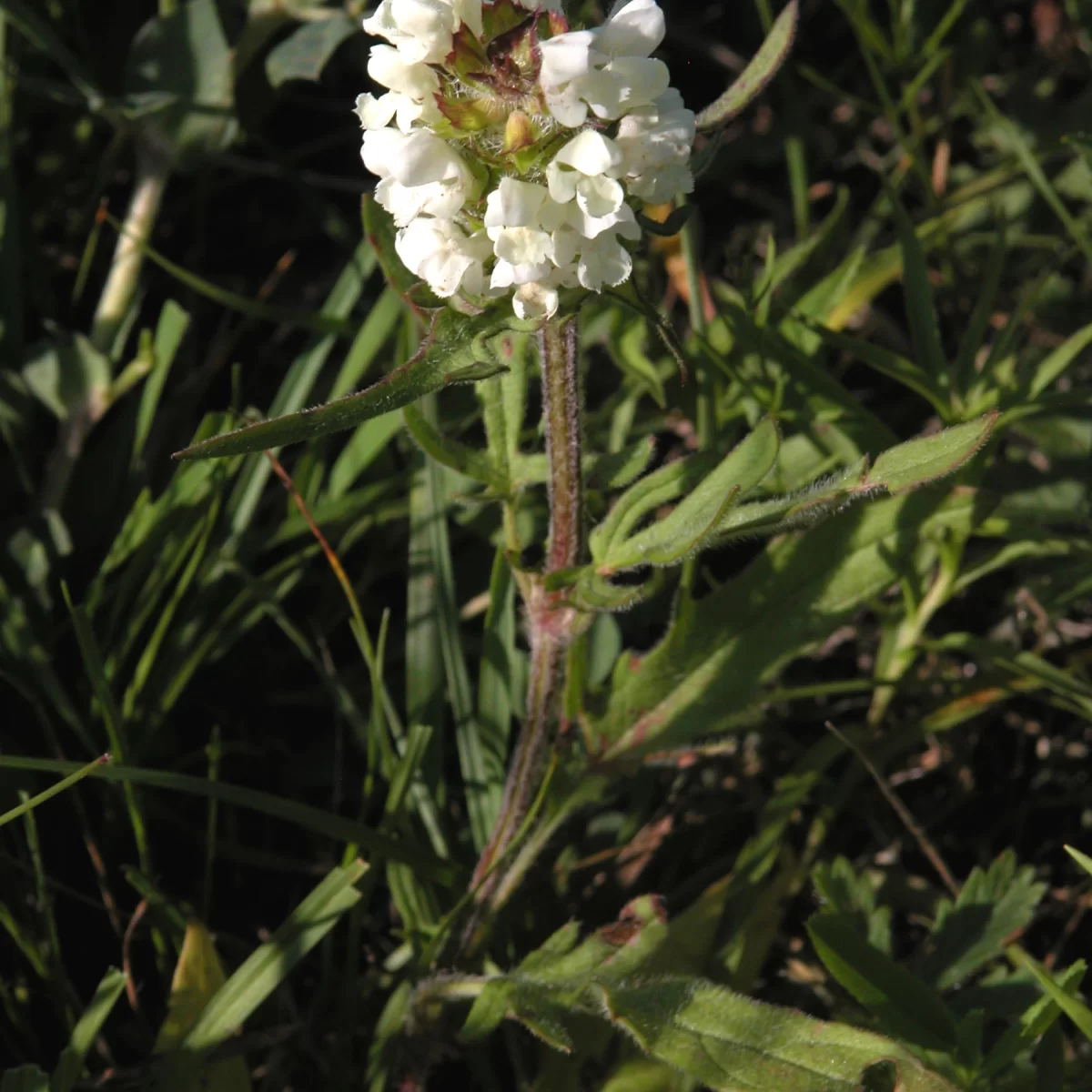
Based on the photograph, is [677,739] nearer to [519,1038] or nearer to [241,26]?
[519,1038]

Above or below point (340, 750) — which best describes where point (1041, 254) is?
above

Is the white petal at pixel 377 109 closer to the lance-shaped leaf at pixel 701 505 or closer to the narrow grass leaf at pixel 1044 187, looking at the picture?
the lance-shaped leaf at pixel 701 505

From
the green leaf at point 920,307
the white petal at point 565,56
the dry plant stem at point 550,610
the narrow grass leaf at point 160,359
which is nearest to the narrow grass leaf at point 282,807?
the dry plant stem at point 550,610

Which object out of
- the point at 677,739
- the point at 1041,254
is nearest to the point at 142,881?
the point at 677,739

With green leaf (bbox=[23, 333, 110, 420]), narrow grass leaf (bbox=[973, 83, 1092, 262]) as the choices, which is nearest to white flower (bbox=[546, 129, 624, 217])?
narrow grass leaf (bbox=[973, 83, 1092, 262])

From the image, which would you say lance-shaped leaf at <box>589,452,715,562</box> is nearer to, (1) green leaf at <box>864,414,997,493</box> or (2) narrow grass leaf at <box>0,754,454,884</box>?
(1) green leaf at <box>864,414,997,493</box>

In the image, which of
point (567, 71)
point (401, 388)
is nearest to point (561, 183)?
point (567, 71)

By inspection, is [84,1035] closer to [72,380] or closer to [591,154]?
[72,380]
